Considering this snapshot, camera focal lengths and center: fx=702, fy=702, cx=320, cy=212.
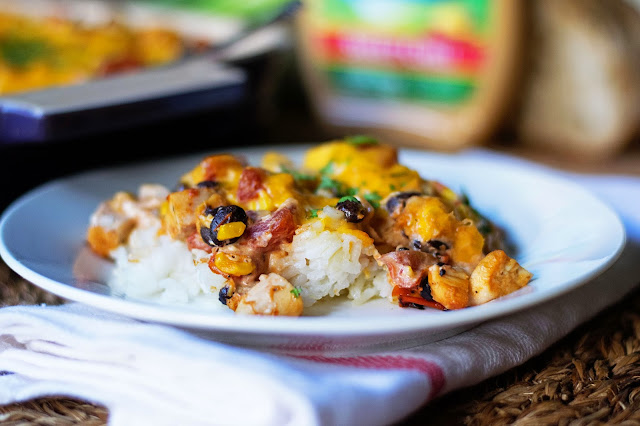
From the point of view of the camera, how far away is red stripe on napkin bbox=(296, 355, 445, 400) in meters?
1.19

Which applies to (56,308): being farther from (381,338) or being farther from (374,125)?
(374,125)

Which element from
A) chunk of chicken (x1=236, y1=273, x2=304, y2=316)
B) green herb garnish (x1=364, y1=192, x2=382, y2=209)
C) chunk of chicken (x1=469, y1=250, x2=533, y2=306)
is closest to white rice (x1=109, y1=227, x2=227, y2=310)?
chunk of chicken (x1=236, y1=273, x2=304, y2=316)

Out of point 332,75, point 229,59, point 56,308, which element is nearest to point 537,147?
point 332,75

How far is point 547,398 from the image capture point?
1.31 meters

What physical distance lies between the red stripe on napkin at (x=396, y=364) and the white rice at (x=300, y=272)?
16 cm

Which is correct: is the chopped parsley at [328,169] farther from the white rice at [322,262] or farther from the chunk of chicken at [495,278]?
the chunk of chicken at [495,278]

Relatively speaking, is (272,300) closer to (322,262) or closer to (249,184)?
(322,262)

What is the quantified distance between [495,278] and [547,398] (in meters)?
0.24

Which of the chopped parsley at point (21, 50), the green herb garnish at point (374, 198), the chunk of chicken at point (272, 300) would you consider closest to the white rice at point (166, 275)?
the chunk of chicken at point (272, 300)

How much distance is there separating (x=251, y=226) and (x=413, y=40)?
2.03 meters

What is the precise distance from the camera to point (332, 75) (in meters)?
3.59

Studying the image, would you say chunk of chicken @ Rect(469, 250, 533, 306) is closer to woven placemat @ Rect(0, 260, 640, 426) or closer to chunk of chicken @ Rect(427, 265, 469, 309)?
chunk of chicken @ Rect(427, 265, 469, 309)

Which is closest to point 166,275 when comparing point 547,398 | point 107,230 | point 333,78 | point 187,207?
point 187,207

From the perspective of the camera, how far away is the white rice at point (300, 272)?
1.38 metres
